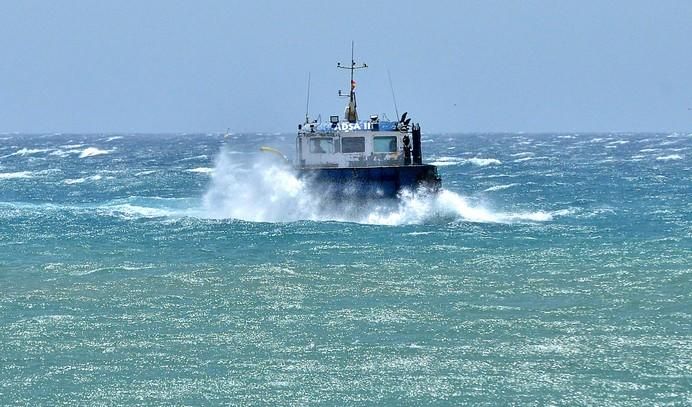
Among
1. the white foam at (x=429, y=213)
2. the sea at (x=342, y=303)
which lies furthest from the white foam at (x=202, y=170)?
the white foam at (x=429, y=213)

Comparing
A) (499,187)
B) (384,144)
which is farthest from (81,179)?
(384,144)

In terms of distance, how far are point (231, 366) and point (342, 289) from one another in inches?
330

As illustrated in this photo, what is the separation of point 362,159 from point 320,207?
11.0 ft

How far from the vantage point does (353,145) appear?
47.3 meters

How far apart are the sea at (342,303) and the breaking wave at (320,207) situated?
0.11 metres

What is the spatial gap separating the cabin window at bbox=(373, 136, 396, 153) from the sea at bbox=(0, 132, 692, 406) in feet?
9.65

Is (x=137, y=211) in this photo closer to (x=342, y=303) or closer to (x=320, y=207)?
(x=320, y=207)

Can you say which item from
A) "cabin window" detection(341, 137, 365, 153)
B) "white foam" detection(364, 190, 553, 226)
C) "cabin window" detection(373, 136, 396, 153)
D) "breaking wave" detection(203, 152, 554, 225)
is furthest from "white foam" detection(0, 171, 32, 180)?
"white foam" detection(364, 190, 553, 226)

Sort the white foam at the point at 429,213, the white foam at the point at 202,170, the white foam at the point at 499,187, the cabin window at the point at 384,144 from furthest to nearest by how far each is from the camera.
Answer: the white foam at the point at 202,170, the white foam at the point at 499,187, the cabin window at the point at 384,144, the white foam at the point at 429,213

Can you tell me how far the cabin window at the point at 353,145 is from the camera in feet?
155

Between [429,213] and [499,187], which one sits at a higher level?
[429,213]

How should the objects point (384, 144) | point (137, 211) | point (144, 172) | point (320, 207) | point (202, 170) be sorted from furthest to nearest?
1. point (202, 170)
2. point (144, 172)
3. point (137, 211)
4. point (384, 144)
5. point (320, 207)

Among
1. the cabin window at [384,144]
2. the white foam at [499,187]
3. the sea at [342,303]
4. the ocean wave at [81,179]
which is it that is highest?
the cabin window at [384,144]

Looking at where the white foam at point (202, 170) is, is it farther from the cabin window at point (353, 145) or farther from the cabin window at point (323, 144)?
the cabin window at point (353, 145)
